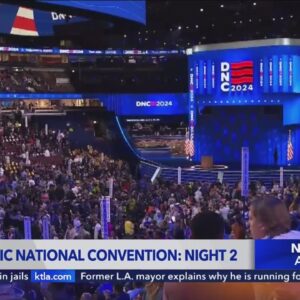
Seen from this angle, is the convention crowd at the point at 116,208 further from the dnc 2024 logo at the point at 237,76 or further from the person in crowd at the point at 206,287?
the dnc 2024 logo at the point at 237,76

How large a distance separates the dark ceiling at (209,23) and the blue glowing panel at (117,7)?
19.8 meters

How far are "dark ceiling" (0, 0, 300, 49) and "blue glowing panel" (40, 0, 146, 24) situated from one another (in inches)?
781

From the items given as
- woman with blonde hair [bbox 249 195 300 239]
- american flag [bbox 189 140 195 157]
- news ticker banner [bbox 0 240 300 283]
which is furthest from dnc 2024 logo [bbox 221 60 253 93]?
woman with blonde hair [bbox 249 195 300 239]

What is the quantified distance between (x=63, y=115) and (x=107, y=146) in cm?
381

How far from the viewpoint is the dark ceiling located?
2844 centimetres

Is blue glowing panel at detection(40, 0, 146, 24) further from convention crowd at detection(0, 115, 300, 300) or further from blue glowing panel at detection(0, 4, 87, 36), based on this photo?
convention crowd at detection(0, 115, 300, 300)

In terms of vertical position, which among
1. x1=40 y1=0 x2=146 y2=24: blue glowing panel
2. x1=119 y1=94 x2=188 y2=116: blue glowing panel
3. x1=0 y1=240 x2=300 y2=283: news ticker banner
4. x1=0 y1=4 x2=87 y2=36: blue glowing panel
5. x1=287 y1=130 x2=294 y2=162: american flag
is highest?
x1=119 y1=94 x2=188 y2=116: blue glowing panel

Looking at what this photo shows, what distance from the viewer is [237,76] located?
82.6ft

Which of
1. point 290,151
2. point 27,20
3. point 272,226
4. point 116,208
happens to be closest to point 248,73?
point 290,151

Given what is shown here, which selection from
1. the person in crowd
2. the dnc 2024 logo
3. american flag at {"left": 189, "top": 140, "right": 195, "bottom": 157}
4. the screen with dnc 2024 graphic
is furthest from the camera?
american flag at {"left": 189, "top": 140, "right": 195, "bottom": 157}

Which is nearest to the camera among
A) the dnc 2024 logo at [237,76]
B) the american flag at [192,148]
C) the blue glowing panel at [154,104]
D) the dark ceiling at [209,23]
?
the dnc 2024 logo at [237,76]

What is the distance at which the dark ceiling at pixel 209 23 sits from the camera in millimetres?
28438

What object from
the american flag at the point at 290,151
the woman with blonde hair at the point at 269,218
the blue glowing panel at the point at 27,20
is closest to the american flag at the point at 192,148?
the american flag at the point at 290,151

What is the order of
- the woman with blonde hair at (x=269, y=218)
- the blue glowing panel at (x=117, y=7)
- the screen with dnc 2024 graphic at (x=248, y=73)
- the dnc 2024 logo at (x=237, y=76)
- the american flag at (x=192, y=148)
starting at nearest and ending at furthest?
the woman with blonde hair at (x=269, y=218)
the blue glowing panel at (x=117, y=7)
the screen with dnc 2024 graphic at (x=248, y=73)
the dnc 2024 logo at (x=237, y=76)
the american flag at (x=192, y=148)
